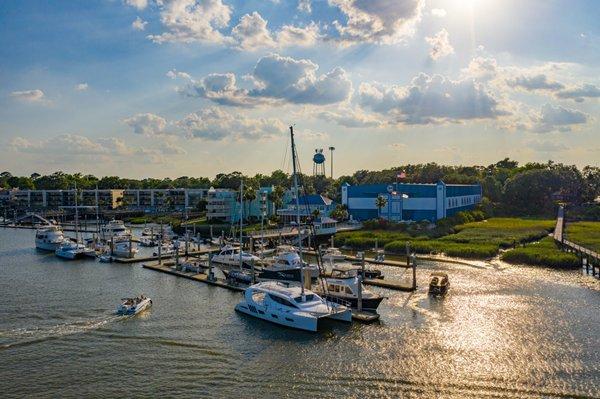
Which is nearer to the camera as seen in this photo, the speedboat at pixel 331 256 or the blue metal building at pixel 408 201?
the speedboat at pixel 331 256

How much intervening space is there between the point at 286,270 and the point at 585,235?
5947 cm

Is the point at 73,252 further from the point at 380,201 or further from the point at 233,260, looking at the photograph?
the point at 380,201

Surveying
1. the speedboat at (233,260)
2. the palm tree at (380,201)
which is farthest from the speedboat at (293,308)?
the palm tree at (380,201)

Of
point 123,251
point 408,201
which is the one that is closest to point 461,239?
point 408,201

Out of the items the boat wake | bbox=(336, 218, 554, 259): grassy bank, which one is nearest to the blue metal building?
bbox=(336, 218, 554, 259): grassy bank

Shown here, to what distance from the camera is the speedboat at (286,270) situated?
55959mm

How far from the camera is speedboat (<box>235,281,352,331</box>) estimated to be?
136 feet

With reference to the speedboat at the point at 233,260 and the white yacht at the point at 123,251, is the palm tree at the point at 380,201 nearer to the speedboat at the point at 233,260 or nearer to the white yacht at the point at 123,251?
the speedboat at the point at 233,260

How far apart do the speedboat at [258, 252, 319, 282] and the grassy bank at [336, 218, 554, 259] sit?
27.1m

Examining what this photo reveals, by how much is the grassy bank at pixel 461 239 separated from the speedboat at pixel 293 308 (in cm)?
3843

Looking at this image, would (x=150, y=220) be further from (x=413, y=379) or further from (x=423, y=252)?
(x=413, y=379)

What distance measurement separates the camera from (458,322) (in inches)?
1692

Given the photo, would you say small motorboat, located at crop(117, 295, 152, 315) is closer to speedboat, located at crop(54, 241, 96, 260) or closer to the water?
the water

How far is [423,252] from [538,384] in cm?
4998
